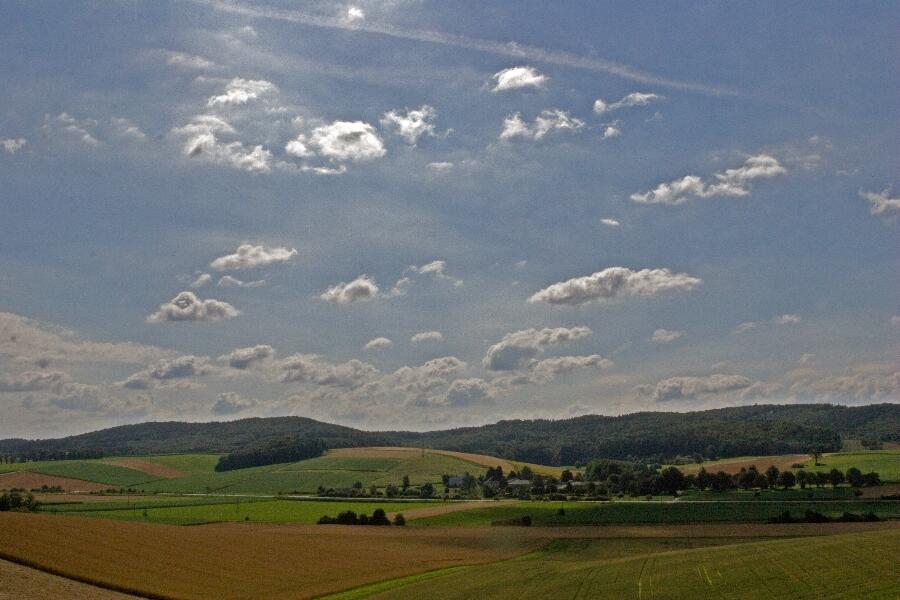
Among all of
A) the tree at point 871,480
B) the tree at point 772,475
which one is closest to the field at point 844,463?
the tree at point 871,480

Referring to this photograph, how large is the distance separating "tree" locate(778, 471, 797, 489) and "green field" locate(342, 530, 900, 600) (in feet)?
294

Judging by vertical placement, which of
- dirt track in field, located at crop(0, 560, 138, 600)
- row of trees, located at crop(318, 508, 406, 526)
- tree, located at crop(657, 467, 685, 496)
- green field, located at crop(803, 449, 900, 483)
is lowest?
row of trees, located at crop(318, 508, 406, 526)

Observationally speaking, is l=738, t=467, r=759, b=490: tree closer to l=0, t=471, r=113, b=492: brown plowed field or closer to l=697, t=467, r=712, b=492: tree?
l=697, t=467, r=712, b=492: tree

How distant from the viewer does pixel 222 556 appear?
69.9 metres

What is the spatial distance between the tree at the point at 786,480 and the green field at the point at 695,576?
89685 mm

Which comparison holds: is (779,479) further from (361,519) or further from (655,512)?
(361,519)

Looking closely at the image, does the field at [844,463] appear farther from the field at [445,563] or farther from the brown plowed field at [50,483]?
the brown plowed field at [50,483]

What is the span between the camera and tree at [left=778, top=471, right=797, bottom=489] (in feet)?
502

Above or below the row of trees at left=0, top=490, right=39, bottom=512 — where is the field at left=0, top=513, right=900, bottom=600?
below

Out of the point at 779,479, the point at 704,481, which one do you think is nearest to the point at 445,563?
the point at 704,481

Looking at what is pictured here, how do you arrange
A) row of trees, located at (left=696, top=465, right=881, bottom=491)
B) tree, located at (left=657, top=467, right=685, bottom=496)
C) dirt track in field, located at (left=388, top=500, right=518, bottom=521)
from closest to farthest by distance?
dirt track in field, located at (left=388, top=500, right=518, bottom=521)
row of trees, located at (left=696, top=465, right=881, bottom=491)
tree, located at (left=657, top=467, right=685, bottom=496)

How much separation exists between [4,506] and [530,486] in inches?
4283

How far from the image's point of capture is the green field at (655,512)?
11038 centimetres

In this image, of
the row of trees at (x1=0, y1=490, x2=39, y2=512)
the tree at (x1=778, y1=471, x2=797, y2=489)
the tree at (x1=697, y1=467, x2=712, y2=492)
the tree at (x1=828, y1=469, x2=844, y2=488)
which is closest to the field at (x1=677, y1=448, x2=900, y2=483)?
the tree at (x1=828, y1=469, x2=844, y2=488)
